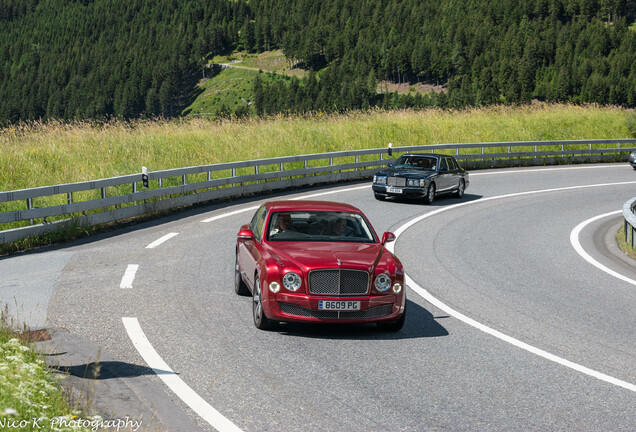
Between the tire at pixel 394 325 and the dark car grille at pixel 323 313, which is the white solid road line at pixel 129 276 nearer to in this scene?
the dark car grille at pixel 323 313

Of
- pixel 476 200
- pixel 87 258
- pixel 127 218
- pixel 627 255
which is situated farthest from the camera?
pixel 476 200

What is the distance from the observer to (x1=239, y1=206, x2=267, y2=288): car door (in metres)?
8.50

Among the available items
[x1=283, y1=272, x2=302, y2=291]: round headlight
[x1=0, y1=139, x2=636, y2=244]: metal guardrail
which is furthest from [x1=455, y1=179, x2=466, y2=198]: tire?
[x1=283, y1=272, x2=302, y2=291]: round headlight

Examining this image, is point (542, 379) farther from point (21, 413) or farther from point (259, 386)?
point (21, 413)

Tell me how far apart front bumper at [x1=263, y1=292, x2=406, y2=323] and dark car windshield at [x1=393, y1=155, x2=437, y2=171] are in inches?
546

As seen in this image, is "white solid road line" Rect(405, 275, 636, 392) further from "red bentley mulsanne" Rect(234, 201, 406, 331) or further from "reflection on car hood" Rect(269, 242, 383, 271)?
"reflection on car hood" Rect(269, 242, 383, 271)

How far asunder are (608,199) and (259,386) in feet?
62.2

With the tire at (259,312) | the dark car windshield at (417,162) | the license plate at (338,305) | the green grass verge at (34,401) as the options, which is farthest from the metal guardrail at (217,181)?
the green grass verge at (34,401)

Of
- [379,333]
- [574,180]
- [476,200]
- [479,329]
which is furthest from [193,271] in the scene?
[574,180]

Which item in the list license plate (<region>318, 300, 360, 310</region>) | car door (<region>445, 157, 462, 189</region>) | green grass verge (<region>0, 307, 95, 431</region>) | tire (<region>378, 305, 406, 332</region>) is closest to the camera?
green grass verge (<region>0, 307, 95, 431</region>)

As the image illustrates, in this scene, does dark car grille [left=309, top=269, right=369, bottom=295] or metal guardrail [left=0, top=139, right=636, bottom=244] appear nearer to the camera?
dark car grille [left=309, top=269, right=369, bottom=295]

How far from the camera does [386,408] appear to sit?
5.61m

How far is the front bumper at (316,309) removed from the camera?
300 inches

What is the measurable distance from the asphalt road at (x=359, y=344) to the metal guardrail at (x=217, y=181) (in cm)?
101
